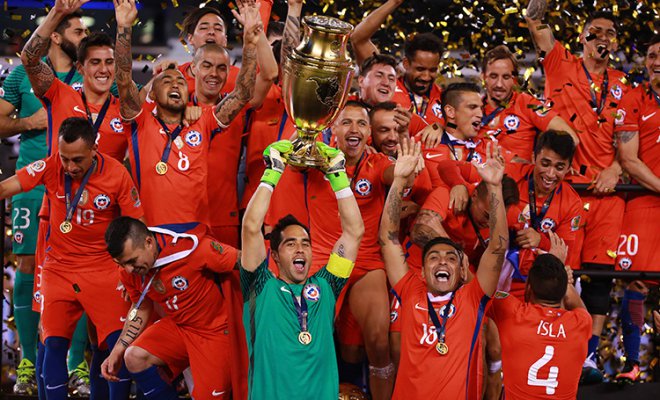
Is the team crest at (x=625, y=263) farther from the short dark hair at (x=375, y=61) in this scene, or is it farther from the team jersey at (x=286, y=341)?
the team jersey at (x=286, y=341)

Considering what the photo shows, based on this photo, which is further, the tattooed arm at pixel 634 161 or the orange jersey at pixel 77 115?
the tattooed arm at pixel 634 161

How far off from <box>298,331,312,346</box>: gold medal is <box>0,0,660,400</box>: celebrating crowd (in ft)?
0.04

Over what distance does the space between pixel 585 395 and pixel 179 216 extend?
230 cm

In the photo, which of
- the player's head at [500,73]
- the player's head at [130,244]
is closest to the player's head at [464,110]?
the player's head at [500,73]

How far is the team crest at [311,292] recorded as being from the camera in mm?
4551

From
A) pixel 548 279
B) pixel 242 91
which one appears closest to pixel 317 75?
Result: pixel 242 91

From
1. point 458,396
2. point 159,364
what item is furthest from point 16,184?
point 458,396

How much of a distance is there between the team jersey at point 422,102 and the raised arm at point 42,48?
1.82 metres

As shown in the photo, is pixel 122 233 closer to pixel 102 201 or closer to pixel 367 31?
pixel 102 201

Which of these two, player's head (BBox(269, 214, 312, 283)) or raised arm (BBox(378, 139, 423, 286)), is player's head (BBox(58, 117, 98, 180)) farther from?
raised arm (BBox(378, 139, 423, 286))

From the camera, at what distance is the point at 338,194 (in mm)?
4492

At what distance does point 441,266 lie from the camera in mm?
4828

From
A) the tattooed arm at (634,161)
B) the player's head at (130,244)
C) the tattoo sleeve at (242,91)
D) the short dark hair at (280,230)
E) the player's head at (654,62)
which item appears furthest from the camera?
the player's head at (654,62)

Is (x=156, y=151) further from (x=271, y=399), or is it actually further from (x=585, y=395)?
(x=585, y=395)
